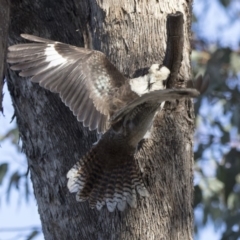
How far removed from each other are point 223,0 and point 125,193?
135 inches

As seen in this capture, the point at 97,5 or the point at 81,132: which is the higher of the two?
the point at 97,5

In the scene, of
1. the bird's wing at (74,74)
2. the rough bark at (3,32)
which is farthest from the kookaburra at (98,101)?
the rough bark at (3,32)

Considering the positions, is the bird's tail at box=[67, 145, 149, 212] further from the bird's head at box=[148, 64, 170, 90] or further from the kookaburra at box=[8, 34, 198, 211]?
the bird's head at box=[148, 64, 170, 90]

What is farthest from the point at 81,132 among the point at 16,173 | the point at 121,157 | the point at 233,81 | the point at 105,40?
the point at 233,81

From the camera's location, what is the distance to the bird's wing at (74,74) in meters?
2.64

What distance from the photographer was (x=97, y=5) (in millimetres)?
2830

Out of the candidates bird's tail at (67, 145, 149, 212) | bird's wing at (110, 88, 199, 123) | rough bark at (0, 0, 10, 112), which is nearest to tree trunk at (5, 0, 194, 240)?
bird's tail at (67, 145, 149, 212)

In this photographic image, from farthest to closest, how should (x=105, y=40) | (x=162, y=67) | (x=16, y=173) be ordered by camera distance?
1. (x=16, y=173)
2. (x=105, y=40)
3. (x=162, y=67)

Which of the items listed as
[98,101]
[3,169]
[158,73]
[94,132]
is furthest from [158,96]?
[3,169]

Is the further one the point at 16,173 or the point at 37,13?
the point at 16,173

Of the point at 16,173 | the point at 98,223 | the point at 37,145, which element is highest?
the point at 37,145

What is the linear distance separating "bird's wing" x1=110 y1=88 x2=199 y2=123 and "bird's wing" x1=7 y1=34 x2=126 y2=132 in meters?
0.09

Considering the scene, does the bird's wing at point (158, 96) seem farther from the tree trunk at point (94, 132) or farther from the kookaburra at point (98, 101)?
the tree trunk at point (94, 132)

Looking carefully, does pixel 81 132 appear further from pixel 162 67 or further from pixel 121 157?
pixel 162 67
